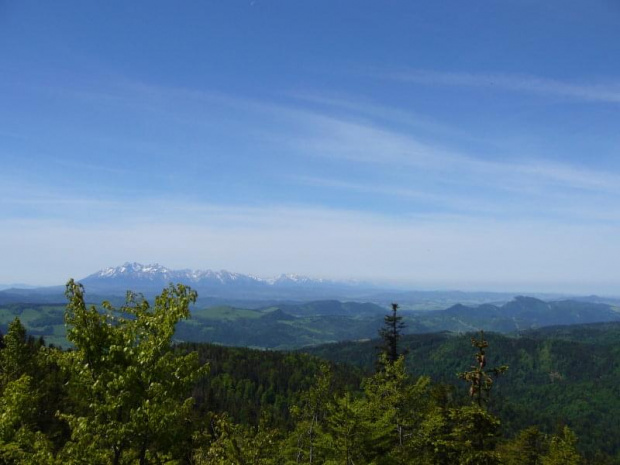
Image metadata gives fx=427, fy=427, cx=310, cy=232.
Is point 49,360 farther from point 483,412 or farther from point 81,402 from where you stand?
point 483,412

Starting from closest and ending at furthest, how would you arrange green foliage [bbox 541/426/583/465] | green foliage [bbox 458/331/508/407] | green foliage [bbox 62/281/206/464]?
green foliage [bbox 62/281/206/464]
green foliage [bbox 458/331/508/407]
green foliage [bbox 541/426/583/465]

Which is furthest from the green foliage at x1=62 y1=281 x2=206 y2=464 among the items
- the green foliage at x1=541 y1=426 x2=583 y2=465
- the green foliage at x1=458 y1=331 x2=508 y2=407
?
the green foliage at x1=541 y1=426 x2=583 y2=465

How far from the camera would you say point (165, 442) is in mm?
13836

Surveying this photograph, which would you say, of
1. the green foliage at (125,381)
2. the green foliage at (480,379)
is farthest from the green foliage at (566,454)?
the green foliage at (125,381)

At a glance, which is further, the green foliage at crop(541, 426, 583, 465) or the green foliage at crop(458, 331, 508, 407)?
the green foliage at crop(541, 426, 583, 465)

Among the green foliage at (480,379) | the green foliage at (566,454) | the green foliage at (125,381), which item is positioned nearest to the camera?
the green foliage at (125,381)

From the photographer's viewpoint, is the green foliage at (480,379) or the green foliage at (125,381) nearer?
the green foliage at (125,381)

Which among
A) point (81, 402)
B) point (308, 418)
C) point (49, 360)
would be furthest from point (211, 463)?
point (308, 418)

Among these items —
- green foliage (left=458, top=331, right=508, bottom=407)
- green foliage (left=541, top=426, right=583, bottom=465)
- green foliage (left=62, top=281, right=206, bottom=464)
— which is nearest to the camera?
green foliage (left=62, top=281, right=206, bottom=464)

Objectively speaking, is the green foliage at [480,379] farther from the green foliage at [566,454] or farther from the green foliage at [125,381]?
the green foliage at [566,454]

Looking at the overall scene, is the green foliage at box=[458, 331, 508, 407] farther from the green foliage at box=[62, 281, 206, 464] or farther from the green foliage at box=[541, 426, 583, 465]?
the green foliage at box=[541, 426, 583, 465]

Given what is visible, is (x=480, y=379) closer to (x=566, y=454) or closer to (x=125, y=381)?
(x=125, y=381)

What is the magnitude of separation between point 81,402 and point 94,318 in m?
2.58

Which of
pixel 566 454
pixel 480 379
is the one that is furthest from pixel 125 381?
pixel 566 454
